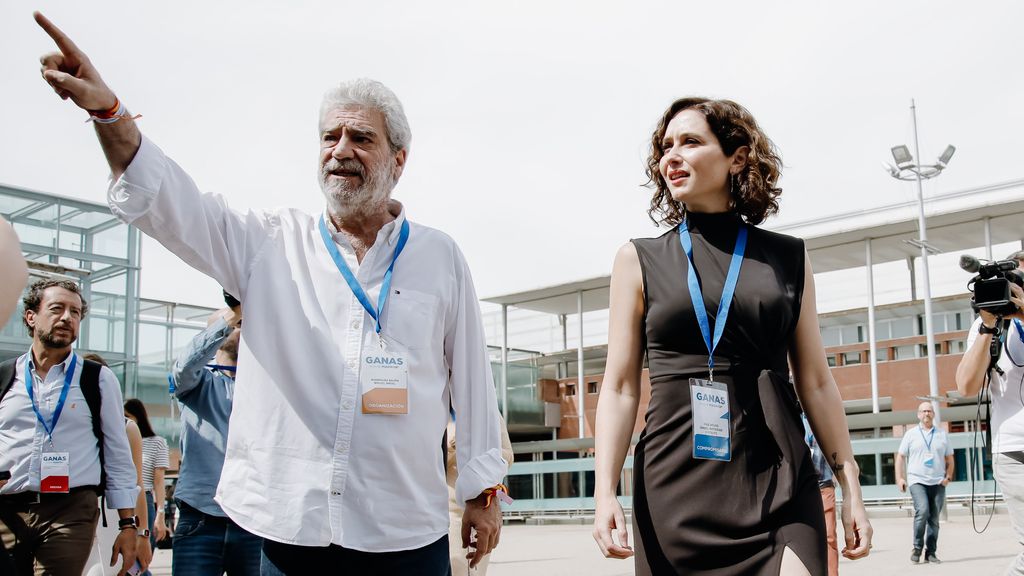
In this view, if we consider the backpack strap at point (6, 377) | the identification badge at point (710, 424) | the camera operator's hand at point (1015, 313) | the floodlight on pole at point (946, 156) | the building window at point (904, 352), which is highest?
the floodlight on pole at point (946, 156)

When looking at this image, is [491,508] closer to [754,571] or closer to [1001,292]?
[754,571]

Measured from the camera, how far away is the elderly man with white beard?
9.61 ft

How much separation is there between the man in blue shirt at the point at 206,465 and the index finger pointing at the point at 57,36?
250cm

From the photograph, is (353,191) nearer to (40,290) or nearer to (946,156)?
(40,290)

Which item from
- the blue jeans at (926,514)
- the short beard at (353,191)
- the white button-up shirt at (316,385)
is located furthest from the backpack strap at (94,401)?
the blue jeans at (926,514)

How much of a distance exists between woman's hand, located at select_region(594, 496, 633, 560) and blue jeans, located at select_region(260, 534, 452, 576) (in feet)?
1.95

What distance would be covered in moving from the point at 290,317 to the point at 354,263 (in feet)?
1.00

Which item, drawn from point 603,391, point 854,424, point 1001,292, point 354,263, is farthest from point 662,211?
point 854,424

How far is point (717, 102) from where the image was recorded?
12.0 feet

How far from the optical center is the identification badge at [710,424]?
3.13 meters

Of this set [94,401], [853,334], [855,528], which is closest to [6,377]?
[94,401]

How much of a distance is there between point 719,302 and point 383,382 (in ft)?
3.73

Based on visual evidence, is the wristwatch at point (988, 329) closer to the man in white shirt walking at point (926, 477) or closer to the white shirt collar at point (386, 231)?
the white shirt collar at point (386, 231)

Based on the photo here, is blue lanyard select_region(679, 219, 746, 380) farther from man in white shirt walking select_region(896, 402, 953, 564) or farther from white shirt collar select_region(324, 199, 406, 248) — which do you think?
man in white shirt walking select_region(896, 402, 953, 564)
